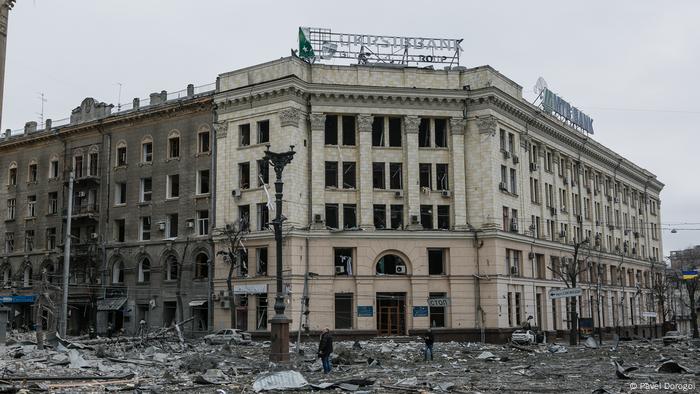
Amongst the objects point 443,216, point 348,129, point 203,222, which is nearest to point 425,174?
point 443,216

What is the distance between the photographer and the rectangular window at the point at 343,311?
4519 cm

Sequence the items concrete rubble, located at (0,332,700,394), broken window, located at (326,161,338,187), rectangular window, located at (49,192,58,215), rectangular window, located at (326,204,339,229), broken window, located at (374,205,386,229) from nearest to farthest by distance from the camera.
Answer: concrete rubble, located at (0,332,700,394) → rectangular window, located at (326,204,339,229) → broken window, located at (374,205,386,229) → broken window, located at (326,161,338,187) → rectangular window, located at (49,192,58,215)

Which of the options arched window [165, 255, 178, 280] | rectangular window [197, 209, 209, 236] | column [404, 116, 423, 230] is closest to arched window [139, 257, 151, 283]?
arched window [165, 255, 178, 280]

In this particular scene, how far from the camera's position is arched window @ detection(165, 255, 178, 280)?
4985 centimetres

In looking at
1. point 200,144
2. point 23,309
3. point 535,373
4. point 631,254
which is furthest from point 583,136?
point 23,309

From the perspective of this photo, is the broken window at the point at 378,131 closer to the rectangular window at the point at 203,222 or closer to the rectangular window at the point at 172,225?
the rectangular window at the point at 203,222

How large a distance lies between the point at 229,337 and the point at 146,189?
15.8 m

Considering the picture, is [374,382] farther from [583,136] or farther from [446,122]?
[583,136]

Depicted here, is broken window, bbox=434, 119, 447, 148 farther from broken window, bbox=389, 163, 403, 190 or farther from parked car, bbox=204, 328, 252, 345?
parked car, bbox=204, 328, 252, 345

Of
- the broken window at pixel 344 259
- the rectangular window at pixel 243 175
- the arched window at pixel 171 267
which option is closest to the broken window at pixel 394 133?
the broken window at pixel 344 259

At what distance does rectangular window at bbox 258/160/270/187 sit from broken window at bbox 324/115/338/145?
4.10 m

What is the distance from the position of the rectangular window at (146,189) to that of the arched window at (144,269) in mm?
4224

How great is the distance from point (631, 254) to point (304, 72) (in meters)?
42.2

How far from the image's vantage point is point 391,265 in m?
46.5
